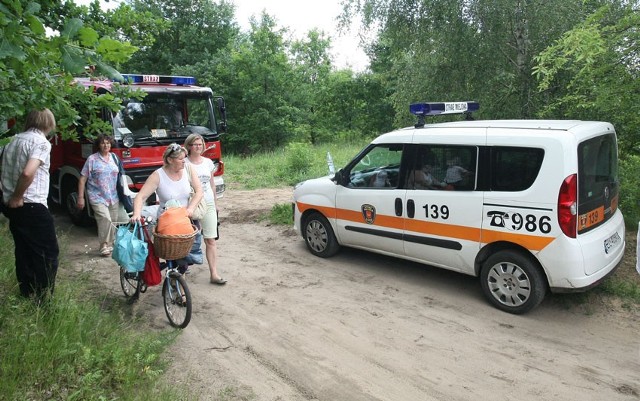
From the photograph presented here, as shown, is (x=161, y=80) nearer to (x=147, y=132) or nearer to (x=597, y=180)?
(x=147, y=132)

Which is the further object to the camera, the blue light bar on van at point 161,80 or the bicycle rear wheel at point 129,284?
the blue light bar on van at point 161,80

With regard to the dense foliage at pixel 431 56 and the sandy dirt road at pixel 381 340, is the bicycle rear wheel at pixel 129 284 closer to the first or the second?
the sandy dirt road at pixel 381 340

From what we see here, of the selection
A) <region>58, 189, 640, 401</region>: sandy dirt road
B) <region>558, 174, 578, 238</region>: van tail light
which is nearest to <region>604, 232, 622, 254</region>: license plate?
<region>558, 174, 578, 238</region>: van tail light

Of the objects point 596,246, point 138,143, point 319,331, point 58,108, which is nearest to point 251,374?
point 319,331

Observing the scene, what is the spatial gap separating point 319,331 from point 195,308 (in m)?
1.43

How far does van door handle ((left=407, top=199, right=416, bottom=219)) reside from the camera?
19.0 ft

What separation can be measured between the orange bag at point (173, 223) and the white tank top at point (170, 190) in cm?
40

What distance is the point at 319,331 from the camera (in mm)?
4711

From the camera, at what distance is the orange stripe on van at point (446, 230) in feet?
15.8

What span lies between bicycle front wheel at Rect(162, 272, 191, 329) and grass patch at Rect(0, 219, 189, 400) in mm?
248

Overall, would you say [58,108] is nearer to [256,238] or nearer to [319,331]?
[319,331]

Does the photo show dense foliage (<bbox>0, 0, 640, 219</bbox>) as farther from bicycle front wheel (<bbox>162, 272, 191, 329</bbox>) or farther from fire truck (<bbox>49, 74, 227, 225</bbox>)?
bicycle front wheel (<bbox>162, 272, 191, 329</bbox>)

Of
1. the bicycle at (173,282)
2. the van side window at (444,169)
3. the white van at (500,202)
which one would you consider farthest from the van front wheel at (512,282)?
the bicycle at (173,282)

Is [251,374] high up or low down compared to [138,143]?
down
